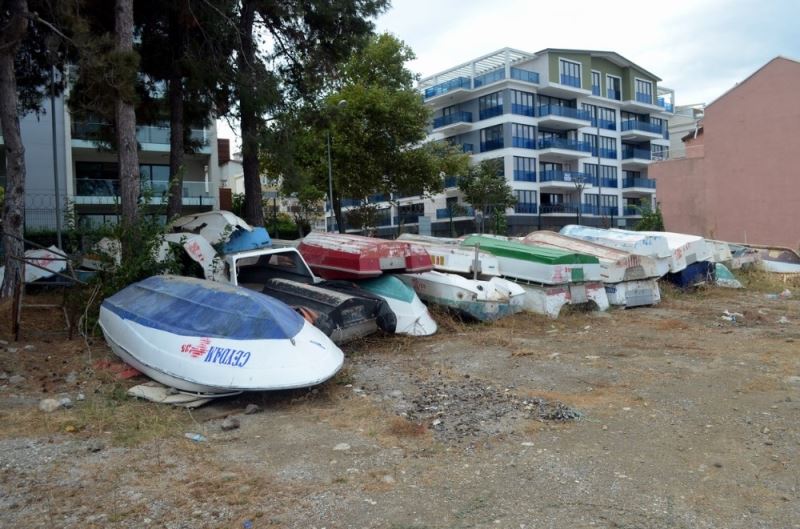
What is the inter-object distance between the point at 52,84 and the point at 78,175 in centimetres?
1610

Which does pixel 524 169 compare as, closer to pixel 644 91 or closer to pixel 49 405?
pixel 644 91

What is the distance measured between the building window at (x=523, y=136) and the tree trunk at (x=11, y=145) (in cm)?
3927

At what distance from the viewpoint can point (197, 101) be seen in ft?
45.6

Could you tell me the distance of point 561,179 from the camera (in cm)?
4956

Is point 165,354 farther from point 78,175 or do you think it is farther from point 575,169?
point 575,169

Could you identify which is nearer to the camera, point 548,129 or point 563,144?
point 563,144

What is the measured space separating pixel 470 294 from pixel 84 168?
24.9 meters

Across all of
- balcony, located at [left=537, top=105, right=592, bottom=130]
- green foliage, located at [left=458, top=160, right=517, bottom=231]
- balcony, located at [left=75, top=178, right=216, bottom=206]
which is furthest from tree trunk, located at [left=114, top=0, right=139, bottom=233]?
balcony, located at [left=537, top=105, right=592, bottom=130]

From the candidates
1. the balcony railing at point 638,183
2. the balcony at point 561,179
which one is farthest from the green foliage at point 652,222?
the balcony railing at point 638,183

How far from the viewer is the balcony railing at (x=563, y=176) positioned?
160ft

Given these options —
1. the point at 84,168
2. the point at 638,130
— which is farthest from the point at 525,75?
the point at 84,168

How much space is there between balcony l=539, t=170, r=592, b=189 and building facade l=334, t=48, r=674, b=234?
0.09 metres

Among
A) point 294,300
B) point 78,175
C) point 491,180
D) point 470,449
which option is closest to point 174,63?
point 294,300

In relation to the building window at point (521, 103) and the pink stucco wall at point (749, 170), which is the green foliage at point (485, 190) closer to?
the building window at point (521, 103)
